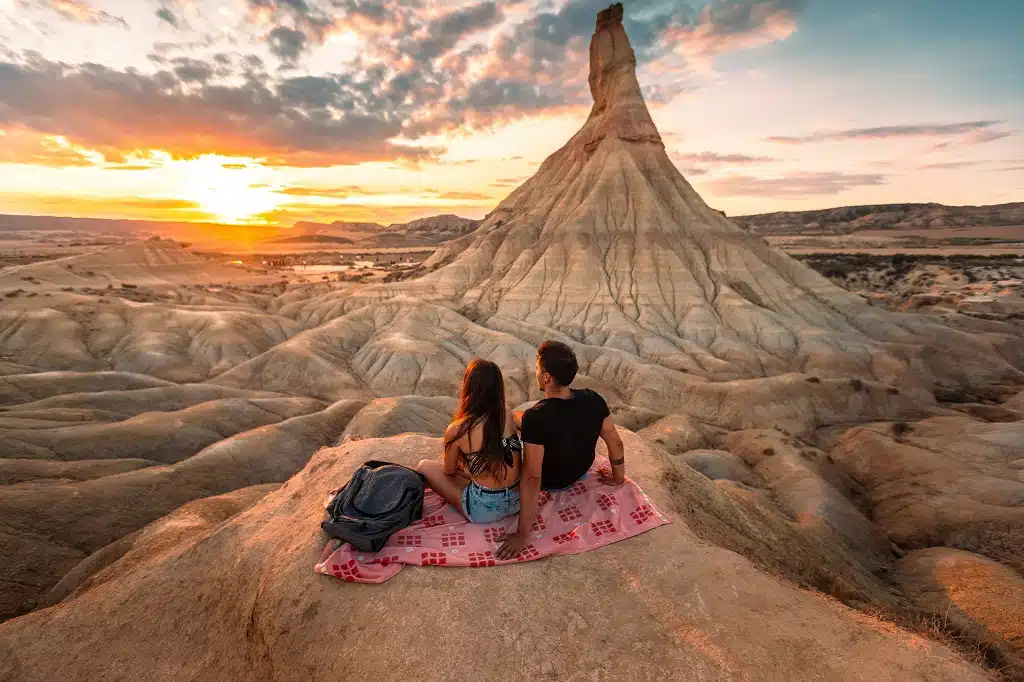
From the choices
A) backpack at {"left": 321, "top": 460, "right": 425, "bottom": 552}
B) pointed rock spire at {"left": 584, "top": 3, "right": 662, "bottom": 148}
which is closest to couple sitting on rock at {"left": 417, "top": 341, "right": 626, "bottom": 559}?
backpack at {"left": 321, "top": 460, "right": 425, "bottom": 552}

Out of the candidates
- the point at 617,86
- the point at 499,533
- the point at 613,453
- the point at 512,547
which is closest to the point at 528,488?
the point at 512,547

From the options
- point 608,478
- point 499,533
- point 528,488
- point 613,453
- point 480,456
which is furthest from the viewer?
point 608,478

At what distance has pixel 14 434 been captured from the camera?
2033 centimetres

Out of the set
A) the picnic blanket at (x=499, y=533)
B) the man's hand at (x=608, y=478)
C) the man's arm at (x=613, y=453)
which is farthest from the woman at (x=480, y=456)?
the man's hand at (x=608, y=478)

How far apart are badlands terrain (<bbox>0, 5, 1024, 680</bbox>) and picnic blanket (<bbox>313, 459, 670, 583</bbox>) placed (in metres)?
0.19

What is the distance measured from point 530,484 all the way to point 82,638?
8628 millimetres

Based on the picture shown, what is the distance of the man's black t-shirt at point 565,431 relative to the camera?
6242 mm

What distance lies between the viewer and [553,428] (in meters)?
6.38

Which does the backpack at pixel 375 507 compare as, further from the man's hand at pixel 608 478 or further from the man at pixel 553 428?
the man's hand at pixel 608 478

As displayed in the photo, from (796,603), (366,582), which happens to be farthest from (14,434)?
(796,603)

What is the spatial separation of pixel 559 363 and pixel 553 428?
0.87 m

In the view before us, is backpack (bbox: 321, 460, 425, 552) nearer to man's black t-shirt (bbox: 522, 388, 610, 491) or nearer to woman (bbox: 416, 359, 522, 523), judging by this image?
woman (bbox: 416, 359, 522, 523)

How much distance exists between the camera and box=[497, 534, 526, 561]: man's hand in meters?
6.31

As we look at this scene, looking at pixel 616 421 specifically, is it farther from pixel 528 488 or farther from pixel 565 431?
pixel 528 488
